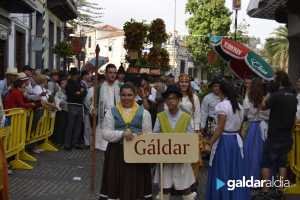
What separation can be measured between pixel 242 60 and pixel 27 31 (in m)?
13.0

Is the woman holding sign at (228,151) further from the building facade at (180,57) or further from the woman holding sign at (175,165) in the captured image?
the building facade at (180,57)

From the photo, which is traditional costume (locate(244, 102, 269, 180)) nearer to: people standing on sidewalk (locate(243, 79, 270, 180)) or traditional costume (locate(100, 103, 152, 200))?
people standing on sidewalk (locate(243, 79, 270, 180))

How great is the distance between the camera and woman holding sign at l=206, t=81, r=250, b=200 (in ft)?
25.6

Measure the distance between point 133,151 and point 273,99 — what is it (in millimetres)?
2821

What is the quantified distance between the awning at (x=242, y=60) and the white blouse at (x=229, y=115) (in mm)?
3958

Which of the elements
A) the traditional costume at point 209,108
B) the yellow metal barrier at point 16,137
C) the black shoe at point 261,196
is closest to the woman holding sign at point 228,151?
the black shoe at point 261,196

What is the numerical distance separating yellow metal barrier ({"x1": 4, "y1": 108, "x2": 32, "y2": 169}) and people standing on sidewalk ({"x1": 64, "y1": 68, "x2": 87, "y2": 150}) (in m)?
3.01

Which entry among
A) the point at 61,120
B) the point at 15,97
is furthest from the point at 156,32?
the point at 15,97

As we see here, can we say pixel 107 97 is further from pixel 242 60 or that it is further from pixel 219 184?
pixel 242 60

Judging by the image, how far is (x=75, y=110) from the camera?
49.8ft

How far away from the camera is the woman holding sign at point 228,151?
25.6 ft

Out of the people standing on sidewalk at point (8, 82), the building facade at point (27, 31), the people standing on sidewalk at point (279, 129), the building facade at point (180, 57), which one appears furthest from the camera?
the building facade at point (180, 57)

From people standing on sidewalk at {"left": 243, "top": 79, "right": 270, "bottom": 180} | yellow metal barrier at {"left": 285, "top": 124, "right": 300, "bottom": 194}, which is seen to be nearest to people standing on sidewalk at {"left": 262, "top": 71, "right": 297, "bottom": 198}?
yellow metal barrier at {"left": 285, "top": 124, "right": 300, "bottom": 194}

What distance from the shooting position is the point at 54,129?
50.3 feet
